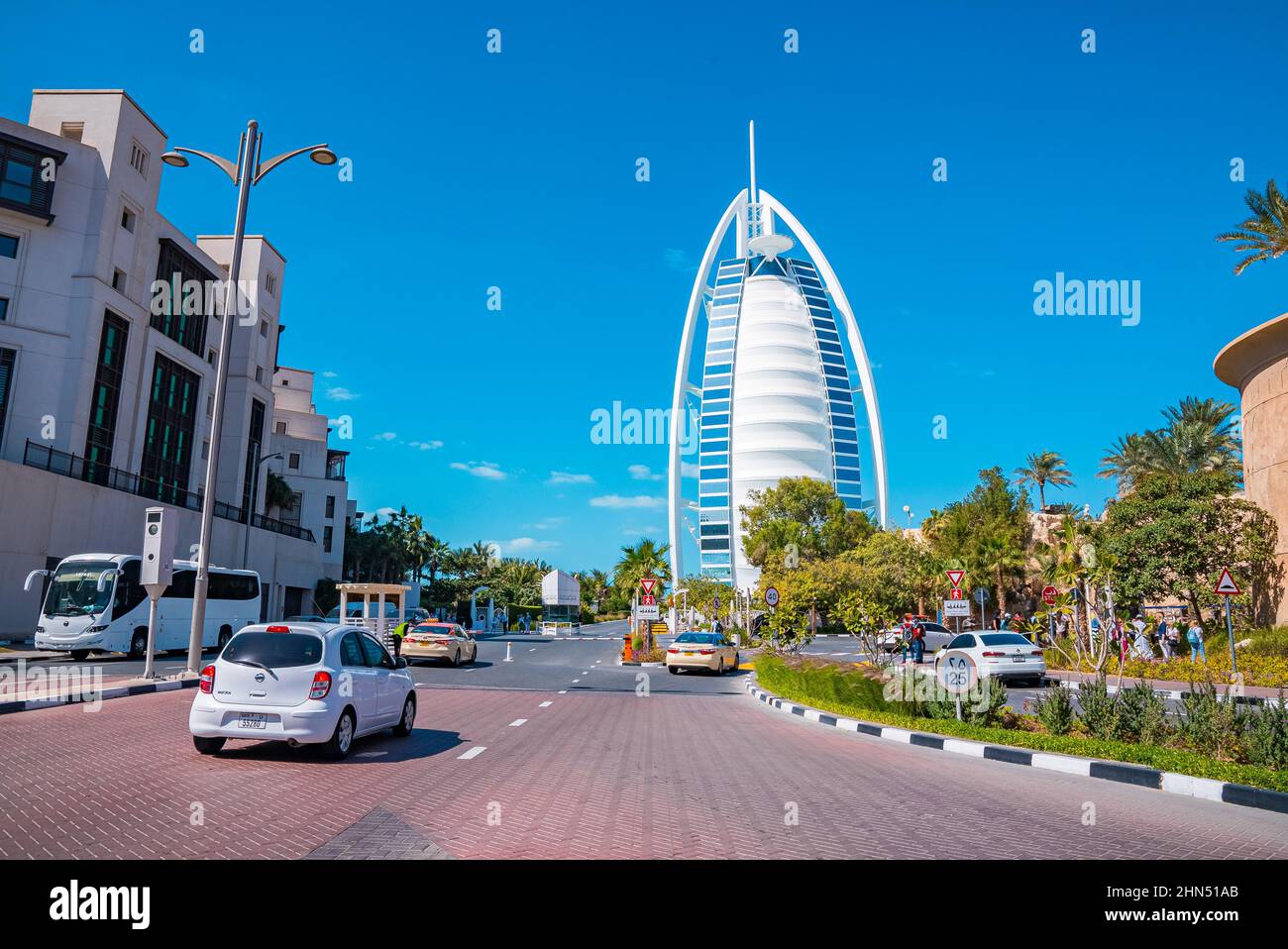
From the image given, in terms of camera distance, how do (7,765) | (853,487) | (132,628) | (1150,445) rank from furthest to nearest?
(853,487) < (1150,445) < (132,628) < (7,765)

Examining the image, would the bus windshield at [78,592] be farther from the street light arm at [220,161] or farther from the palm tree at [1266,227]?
the palm tree at [1266,227]

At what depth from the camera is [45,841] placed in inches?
228

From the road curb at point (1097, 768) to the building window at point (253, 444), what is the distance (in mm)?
54010

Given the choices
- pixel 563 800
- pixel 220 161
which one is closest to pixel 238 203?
pixel 220 161

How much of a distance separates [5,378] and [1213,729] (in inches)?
1746

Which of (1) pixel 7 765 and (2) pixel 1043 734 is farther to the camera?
(2) pixel 1043 734

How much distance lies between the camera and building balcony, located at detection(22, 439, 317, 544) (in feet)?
119

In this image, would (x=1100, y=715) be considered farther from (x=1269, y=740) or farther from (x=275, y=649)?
(x=275, y=649)

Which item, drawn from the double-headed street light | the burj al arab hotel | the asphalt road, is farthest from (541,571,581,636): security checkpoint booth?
the asphalt road

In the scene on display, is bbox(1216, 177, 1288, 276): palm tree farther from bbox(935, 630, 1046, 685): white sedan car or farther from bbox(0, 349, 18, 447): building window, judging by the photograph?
bbox(0, 349, 18, 447): building window

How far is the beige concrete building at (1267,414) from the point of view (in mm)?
29719

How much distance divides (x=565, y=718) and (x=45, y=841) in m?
10.1
